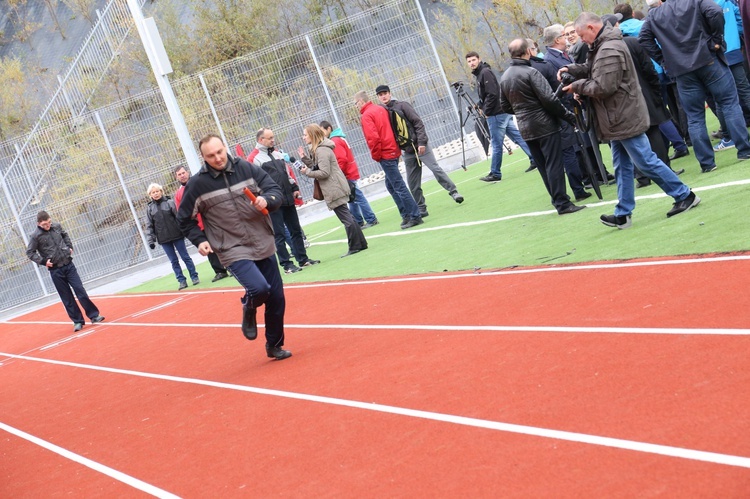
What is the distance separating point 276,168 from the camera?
14.8m

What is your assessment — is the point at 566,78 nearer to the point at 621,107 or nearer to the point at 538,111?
the point at 621,107

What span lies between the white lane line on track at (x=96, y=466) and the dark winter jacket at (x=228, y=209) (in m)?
2.16

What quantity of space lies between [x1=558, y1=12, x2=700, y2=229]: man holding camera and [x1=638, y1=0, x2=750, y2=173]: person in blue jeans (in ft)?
5.61

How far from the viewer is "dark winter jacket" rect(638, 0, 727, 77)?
10.6 meters

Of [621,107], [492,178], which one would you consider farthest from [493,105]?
[621,107]

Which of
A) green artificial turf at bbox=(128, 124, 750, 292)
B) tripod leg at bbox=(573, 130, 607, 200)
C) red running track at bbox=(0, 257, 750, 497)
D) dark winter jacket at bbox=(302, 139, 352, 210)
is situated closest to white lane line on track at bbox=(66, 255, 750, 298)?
red running track at bbox=(0, 257, 750, 497)

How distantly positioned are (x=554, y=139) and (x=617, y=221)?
202cm

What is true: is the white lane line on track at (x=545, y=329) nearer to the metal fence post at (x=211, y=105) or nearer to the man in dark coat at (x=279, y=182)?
the man in dark coat at (x=279, y=182)

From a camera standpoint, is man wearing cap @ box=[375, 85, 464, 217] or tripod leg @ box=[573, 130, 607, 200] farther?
man wearing cap @ box=[375, 85, 464, 217]

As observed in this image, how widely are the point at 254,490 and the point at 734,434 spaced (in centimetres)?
278

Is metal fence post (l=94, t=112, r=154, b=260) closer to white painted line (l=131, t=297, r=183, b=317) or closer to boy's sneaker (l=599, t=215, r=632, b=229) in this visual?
white painted line (l=131, t=297, r=183, b=317)

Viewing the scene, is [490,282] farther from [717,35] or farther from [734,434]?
[734,434]

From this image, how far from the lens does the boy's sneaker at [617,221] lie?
967 cm

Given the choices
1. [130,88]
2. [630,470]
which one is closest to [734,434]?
[630,470]
